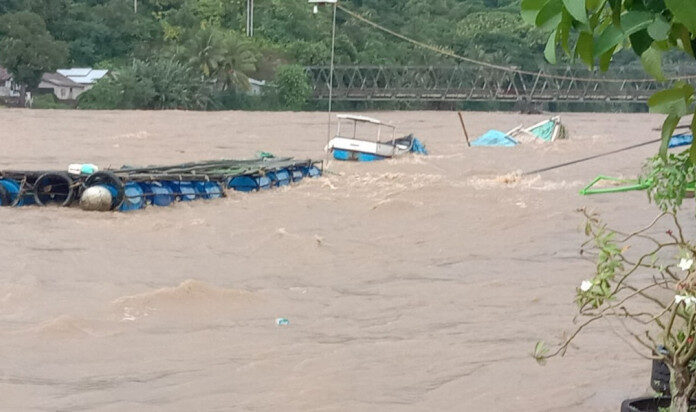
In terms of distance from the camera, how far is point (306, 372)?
9.27 metres

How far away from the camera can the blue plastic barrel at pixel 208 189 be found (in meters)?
21.8

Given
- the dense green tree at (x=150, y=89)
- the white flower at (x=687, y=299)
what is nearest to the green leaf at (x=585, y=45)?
the white flower at (x=687, y=299)

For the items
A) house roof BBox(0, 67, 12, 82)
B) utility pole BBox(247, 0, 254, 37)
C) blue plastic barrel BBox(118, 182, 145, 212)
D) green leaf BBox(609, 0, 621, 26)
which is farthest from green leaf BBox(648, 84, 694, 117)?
utility pole BBox(247, 0, 254, 37)

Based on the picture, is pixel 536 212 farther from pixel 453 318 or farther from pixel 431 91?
pixel 431 91

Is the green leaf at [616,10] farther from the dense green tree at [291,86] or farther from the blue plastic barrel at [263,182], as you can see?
the dense green tree at [291,86]

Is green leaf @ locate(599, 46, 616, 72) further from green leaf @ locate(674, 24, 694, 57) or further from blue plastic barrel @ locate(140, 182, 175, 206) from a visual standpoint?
blue plastic barrel @ locate(140, 182, 175, 206)

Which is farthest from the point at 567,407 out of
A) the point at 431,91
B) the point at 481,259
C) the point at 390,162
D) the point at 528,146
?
the point at 431,91

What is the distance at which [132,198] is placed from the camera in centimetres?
1980

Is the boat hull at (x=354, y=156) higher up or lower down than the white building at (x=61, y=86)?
higher up

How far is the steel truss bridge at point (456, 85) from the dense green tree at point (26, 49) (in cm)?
1681

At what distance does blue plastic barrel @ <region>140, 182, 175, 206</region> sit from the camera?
20.5 m

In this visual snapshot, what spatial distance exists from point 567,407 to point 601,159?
92.9 feet

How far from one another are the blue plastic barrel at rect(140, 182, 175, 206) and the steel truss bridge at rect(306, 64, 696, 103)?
47583mm

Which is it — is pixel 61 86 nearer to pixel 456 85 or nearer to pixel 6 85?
pixel 6 85
